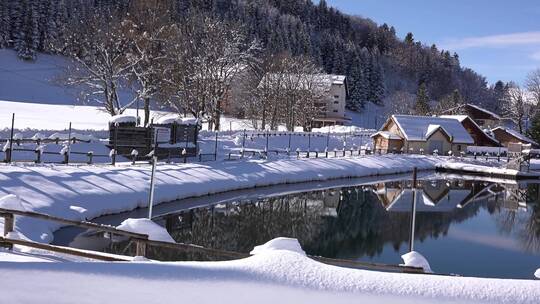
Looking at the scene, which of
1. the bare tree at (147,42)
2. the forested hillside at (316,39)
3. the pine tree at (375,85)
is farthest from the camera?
the pine tree at (375,85)

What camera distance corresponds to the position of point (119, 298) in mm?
6395

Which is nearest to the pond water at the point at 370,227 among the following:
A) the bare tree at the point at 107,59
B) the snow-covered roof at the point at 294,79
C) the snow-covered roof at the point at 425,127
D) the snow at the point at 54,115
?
the bare tree at the point at 107,59

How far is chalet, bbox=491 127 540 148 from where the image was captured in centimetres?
7425

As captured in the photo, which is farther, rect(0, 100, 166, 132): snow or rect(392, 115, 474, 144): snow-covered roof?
rect(392, 115, 474, 144): snow-covered roof

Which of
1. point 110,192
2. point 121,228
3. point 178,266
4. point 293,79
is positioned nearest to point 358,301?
point 178,266

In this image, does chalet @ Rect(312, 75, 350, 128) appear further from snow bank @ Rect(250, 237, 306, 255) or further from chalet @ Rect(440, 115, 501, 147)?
snow bank @ Rect(250, 237, 306, 255)

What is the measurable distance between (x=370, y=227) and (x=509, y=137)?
55231mm

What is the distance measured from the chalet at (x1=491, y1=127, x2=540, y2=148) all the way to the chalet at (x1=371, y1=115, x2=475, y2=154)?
10.3 metres

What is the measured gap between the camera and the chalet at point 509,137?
7425 centimetres

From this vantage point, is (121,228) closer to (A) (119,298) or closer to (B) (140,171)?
(A) (119,298)

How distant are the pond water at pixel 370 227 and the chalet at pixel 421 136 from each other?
79.1 feet

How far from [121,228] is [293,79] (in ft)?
203

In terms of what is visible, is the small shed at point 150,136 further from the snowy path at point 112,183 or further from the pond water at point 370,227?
the pond water at point 370,227

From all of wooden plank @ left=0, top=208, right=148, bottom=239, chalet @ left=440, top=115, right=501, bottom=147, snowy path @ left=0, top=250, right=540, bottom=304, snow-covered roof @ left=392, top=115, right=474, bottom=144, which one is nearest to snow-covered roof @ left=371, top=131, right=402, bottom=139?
snow-covered roof @ left=392, top=115, right=474, bottom=144
